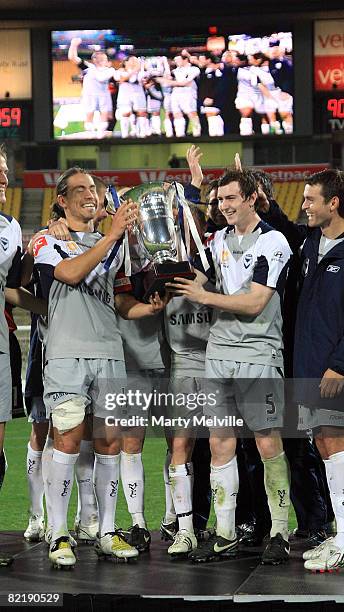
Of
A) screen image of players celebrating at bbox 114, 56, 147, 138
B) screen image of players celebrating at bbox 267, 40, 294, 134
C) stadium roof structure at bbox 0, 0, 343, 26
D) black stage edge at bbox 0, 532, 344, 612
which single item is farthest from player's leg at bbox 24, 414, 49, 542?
screen image of players celebrating at bbox 114, 56, 147, 138

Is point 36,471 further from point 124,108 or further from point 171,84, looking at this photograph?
point 124,108

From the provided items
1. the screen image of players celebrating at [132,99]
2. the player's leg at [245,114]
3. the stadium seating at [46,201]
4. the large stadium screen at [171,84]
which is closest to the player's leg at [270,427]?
the large stadium screen at [171,84]

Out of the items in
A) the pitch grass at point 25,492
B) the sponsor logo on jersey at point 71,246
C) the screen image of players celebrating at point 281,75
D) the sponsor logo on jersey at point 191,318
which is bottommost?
the pitch grass at point 25,492

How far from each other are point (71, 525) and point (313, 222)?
2412 mm

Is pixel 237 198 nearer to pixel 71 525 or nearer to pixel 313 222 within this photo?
pixel 313 222

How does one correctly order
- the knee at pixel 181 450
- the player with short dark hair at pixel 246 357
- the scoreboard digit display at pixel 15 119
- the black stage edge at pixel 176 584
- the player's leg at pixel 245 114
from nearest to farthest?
the black stage edge at pixel 176 584 → the player with short dark hair at pixel 246 357 → the knee at pixel 181 450 → the player's leg at pixel 245 114 → the scoreboard digit display at pixel 15 119

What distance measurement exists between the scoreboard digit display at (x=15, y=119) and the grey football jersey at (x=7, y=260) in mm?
20124

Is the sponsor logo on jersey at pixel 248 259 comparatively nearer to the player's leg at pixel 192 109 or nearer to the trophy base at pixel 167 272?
the trophy base at pixel 167 272

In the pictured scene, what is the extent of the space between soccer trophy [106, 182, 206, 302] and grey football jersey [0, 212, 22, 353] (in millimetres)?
510

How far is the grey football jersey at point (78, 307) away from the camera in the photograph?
14.6 ft

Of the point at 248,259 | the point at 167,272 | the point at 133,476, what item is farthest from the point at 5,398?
the point at 248,259

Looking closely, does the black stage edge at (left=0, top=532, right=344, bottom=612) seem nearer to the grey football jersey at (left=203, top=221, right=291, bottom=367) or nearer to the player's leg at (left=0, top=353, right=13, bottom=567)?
the player's leg at (left=0, top=353, right=13, bottom=567)

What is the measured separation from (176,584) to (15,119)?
69.7ft

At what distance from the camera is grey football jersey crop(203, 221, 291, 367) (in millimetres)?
4434
